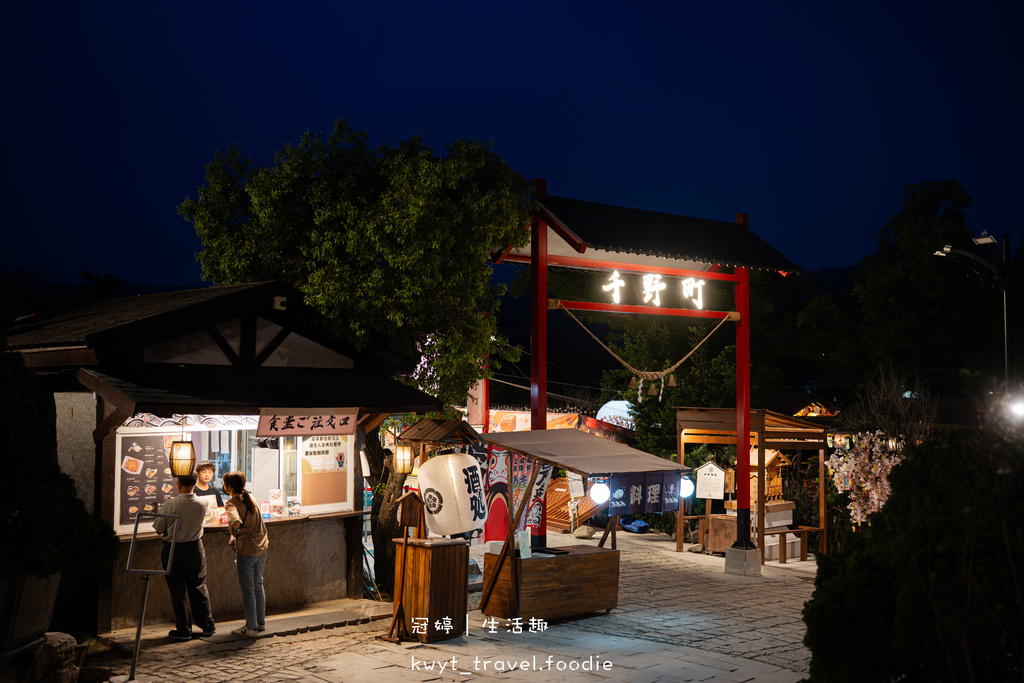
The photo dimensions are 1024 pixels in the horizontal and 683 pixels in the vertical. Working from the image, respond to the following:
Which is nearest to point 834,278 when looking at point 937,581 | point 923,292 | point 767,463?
point 923,292

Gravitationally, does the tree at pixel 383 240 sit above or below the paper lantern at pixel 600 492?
above

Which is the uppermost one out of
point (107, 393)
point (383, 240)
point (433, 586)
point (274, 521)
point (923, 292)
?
point (923, 292)

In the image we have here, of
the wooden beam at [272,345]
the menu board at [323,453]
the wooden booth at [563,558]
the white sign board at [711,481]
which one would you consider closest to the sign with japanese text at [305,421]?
the wooden beam at [272,345]

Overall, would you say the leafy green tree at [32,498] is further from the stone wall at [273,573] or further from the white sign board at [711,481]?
the white sign board at [711,481]

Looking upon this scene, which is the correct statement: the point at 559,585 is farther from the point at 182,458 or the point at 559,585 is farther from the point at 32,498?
the point at 32,498

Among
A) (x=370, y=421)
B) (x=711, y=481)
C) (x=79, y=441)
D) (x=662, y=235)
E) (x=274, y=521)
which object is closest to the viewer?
(x=79, y=441)

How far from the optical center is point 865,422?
21.1 m

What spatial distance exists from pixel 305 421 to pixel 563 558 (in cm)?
396

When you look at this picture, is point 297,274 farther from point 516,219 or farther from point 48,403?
point 48,403

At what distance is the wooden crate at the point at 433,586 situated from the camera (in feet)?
32.7

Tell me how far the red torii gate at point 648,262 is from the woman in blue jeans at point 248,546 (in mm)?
4230

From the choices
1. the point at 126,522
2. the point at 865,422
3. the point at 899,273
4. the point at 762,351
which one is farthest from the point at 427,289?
the point at 762,351

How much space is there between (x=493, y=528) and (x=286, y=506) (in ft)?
9.41

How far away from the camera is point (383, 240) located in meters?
11.3
